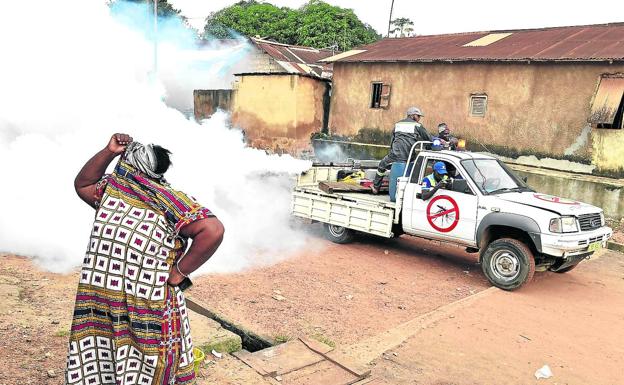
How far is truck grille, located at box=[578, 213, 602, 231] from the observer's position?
7051 millimetres

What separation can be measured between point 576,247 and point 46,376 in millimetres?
6399

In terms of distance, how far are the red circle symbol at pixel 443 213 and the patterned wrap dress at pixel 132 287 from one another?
5759 mm

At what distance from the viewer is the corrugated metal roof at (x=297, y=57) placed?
82.0 ft

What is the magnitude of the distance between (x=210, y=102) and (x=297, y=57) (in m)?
6.71

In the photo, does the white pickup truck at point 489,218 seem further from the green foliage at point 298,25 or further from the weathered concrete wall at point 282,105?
the green foliage at point 298,25

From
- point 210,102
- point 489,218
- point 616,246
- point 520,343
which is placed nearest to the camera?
point 520,343

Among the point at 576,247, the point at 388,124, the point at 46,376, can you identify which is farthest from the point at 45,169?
the point at 388,124

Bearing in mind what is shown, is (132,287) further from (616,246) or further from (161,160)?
(616,246)

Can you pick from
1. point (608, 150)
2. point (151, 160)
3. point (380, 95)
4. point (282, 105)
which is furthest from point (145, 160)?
point (282, 105)

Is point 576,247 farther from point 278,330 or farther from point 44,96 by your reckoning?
point 44,96

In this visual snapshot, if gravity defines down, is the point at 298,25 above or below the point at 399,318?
above

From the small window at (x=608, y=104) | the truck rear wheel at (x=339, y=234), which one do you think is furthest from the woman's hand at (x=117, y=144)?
the small window at (x=608, y=104)

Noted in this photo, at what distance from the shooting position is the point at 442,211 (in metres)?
7.87

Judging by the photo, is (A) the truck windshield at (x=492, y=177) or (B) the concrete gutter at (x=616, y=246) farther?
(B) the concrete gutter at (x=616, y=246)
